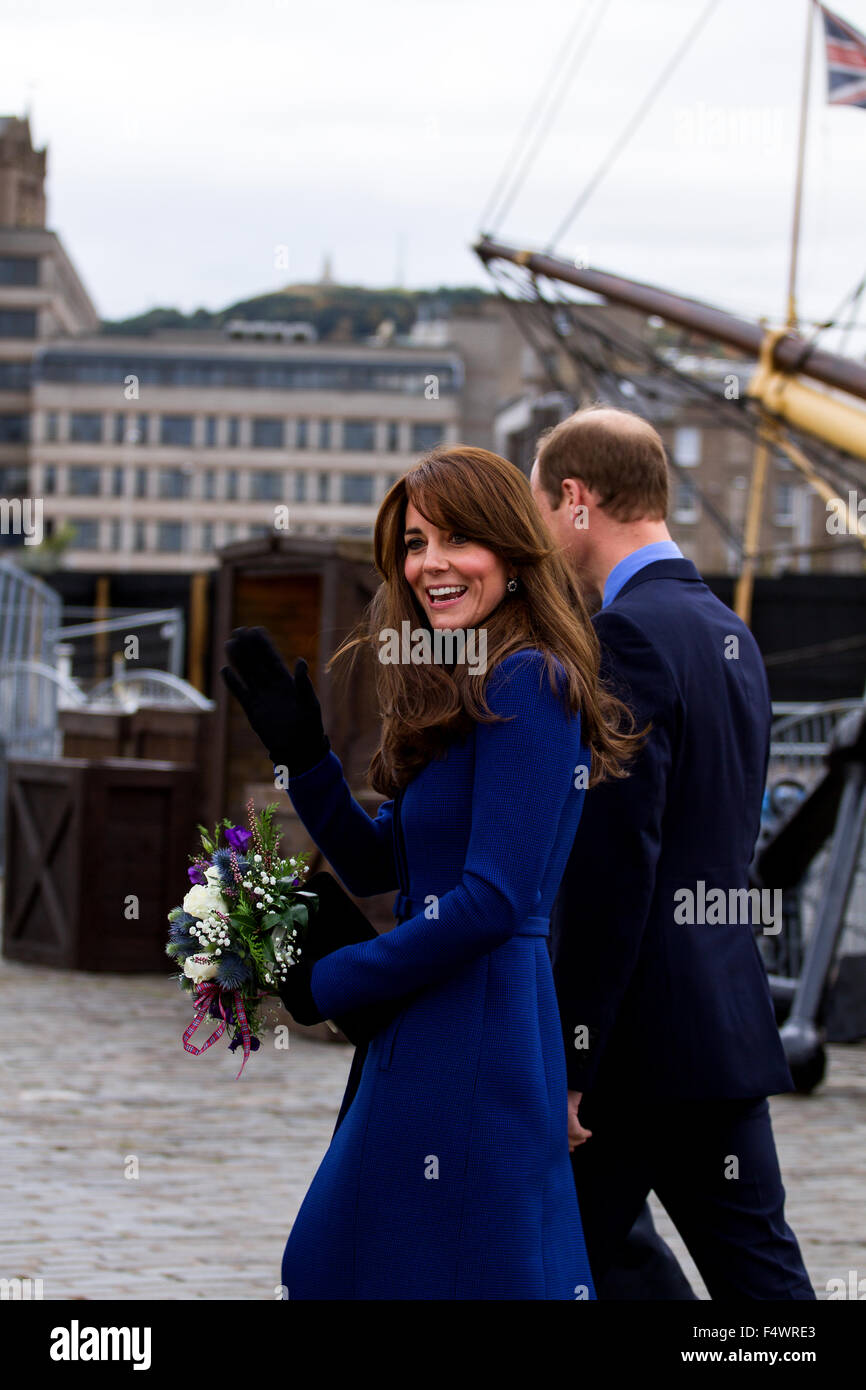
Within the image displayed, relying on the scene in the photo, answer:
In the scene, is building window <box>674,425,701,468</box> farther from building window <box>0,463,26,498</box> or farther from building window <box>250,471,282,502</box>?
building window <box>0,463,26,498</box>

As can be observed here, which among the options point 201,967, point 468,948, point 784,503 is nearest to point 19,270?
point 784,503

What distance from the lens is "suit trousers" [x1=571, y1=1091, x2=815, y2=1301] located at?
3.21m

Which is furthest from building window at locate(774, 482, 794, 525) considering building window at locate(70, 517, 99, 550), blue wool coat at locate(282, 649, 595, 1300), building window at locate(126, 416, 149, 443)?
blue wool coat at locate(282, 649, 595, 1300)

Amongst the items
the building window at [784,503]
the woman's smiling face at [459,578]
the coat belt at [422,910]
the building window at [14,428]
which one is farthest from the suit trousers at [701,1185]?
the building window at [14,428]

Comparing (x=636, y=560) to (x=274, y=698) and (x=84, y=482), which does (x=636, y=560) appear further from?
(x=84, y=482)

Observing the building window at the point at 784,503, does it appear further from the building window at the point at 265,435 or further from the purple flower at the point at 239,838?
the purple flower at the point at 239,838

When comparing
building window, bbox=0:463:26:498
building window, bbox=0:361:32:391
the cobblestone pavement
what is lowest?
the cobblestone pavement

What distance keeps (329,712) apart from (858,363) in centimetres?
1126

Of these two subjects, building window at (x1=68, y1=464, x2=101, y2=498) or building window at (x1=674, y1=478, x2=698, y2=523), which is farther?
building window at (x1=68, y1=464, x2=101, y2=498)

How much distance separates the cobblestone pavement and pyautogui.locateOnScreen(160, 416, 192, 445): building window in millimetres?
109959

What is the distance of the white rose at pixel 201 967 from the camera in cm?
280

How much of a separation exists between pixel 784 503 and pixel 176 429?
4841 centimetres

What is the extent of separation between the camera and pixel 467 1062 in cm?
264

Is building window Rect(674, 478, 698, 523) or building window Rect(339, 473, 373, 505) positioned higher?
building window Rect(339, 473, 373, 505)
